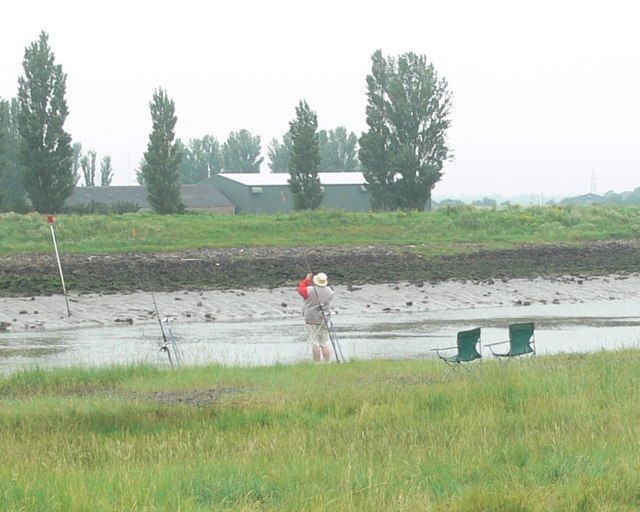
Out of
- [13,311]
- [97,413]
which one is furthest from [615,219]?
[97,413]

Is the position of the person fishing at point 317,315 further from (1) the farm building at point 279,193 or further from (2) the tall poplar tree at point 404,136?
(1) the farm building at point 279,193

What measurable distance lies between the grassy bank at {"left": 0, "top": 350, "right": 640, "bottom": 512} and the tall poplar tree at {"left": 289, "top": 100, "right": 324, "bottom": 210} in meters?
50.1

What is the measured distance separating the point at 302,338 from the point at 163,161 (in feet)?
143

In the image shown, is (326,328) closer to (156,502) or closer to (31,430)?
(31,430)

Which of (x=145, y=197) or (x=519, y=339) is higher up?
(x=145, y=197)

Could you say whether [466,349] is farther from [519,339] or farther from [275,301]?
[275,301]

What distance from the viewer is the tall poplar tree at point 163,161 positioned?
209ft

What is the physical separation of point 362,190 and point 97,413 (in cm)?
7055

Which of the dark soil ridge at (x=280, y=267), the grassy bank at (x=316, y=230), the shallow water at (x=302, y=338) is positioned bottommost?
the shallow water at (x=302, y=338)

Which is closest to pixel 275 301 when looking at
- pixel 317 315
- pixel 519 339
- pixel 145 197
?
pixel 317 315

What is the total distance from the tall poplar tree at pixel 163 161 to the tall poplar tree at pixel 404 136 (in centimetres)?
1091

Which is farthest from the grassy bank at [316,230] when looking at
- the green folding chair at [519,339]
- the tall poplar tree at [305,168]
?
the green folding chair at [519,339]

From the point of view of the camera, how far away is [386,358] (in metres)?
18.4

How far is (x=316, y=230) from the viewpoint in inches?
2010
